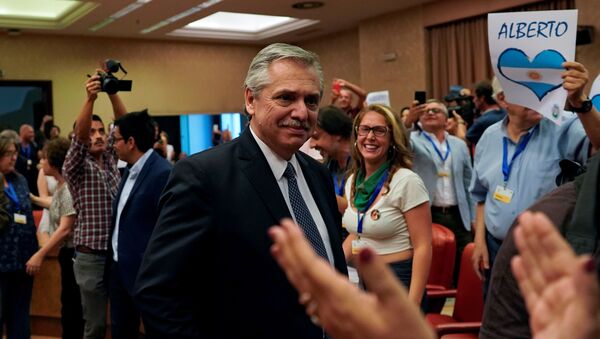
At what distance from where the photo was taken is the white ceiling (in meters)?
8.81

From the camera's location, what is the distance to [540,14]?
2.42 meters

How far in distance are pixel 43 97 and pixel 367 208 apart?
32.2 feet

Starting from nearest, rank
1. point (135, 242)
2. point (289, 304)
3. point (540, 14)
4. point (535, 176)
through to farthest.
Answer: point (289, 304)
point (540, 14)
point (535, 176)
point (135, 242)

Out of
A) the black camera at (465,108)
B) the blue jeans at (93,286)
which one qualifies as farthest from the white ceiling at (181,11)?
the blue jeans at (93,286)

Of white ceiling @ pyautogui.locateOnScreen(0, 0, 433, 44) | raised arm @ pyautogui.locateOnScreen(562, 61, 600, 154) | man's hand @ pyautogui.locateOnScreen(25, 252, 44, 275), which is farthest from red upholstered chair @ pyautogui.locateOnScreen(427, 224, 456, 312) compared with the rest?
white ceiling @ pyautogui.locateOnScreen(0, 0, 433, 44)

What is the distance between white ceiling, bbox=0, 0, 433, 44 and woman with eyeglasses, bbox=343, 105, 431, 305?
20.7 feet

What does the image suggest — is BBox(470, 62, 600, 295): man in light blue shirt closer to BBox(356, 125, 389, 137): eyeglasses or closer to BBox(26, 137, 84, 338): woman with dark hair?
BBox(356, 125, 389, 137): eyeglasses

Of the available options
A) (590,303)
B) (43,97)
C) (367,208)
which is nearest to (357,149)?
(367,208)

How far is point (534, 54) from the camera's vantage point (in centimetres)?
243

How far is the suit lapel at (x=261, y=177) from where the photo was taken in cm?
160

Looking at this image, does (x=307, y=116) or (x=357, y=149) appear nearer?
(x=307, y=116)

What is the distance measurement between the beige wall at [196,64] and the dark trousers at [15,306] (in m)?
6.58

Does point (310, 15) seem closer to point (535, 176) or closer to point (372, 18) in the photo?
point (372, 18)

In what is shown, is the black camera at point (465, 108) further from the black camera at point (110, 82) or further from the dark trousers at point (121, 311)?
the dark trousers at point (121, 311)
